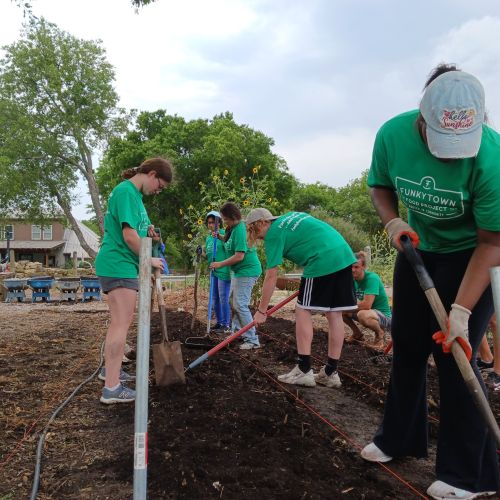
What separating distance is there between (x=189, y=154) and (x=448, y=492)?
1181 inches

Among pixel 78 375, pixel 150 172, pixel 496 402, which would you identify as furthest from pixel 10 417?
pixel 496 402

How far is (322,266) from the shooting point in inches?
152

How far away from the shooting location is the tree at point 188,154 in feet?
95.8

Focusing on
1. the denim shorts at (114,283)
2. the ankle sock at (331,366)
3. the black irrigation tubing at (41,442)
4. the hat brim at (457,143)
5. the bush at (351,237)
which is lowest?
the black irrigation tubing at (41,442)

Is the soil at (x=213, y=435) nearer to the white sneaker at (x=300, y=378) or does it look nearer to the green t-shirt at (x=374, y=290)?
the white sneaker at (x=300, y=378)

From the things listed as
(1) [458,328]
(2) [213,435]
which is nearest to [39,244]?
(2) [213,435]

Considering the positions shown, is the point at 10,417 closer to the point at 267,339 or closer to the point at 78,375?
the point at 78,375

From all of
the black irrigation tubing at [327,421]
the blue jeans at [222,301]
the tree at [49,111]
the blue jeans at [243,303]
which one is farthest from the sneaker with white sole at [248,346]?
the tree at [49,111]

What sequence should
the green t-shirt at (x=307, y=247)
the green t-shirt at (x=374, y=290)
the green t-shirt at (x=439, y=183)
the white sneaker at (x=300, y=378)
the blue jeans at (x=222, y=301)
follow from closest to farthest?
1. the green t-shirt at (x=439, y=183)
2. the green t-shirt at (x=307, y=247)
3. the white sneaker at (x=300, y=378)
4. the green t-shirt at (x=374, y=290)
5. the blue jeans at (x=222, y=301)

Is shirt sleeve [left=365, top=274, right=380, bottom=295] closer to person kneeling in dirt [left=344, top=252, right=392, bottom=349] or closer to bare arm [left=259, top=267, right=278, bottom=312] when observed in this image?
person kneeling in dirt [left=344, top=252, right=392, bottom=349]

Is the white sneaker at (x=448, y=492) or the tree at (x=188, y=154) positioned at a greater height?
the tree at (x=188, y=154)

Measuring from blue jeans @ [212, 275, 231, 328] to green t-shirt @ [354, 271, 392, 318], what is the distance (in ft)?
5.92

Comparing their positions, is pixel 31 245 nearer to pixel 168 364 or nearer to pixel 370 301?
pixel 370 301

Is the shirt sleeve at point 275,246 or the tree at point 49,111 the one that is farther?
the tree at point 49,111
